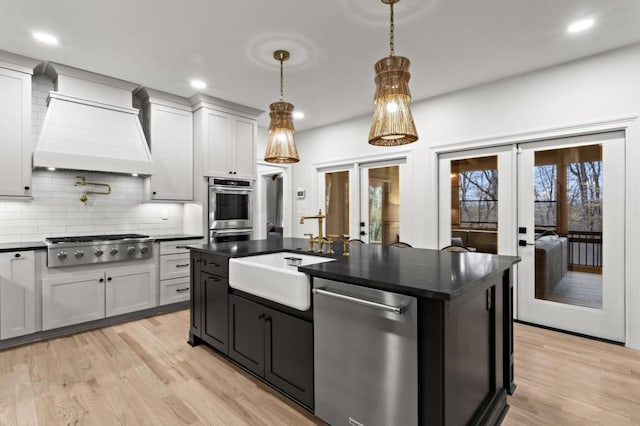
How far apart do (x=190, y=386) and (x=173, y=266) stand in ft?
6.76

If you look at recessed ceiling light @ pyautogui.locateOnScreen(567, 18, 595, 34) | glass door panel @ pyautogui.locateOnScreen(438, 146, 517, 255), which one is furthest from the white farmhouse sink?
recessed ceiling light @ pyautogui.locateOnScreen(567, 18, 595, 34)

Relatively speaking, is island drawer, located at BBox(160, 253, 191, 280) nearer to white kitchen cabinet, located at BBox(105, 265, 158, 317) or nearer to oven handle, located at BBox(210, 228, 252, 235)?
white kitchen cabinet, located at BBox(105, 265, 158, 317)

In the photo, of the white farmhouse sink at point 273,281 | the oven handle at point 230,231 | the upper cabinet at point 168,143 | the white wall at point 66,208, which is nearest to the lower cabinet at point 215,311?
the white farmhouse sink at point 273,281

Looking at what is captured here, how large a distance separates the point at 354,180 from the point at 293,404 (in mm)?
3656

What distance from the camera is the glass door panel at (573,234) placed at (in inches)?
122

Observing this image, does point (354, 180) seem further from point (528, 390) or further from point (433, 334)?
point (433, 334)

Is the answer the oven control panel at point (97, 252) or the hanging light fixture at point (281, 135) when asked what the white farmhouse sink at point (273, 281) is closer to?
the hanging light fixture at point (281, 135)

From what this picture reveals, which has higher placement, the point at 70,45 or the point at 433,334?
the point at 70,45

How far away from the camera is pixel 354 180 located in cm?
526

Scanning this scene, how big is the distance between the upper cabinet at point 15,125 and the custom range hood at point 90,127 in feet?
0.44

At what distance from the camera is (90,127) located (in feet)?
11.9

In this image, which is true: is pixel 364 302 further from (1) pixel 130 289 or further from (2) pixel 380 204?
(2) pixel 380 204

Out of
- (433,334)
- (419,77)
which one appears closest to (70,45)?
(419,77)

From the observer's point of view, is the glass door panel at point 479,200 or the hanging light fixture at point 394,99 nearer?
the hanging light fixture at point 394,99
